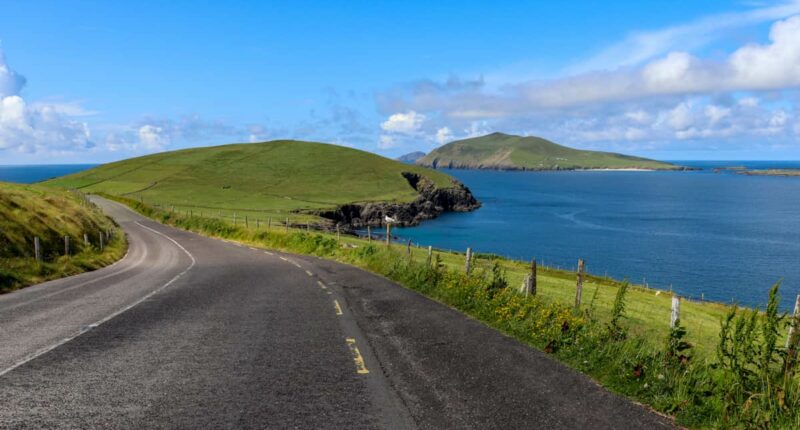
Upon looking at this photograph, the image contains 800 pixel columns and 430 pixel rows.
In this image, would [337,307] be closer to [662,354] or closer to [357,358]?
[357,358]

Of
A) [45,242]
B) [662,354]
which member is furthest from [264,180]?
[662,354]

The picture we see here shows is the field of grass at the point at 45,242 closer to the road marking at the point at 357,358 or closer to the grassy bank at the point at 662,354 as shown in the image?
the road marking at the point at 357,358

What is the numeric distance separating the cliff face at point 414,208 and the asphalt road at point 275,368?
320ft

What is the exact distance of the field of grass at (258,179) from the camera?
114 meters

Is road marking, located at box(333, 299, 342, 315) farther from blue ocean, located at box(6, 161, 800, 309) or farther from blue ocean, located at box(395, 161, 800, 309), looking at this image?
blue ocean, located at box(6, 161, 800, 309)

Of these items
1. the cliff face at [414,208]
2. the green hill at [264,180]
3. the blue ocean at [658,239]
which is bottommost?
the blue ocean at [658,239]

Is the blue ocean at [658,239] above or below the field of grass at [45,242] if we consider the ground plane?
below

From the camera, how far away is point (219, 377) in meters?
9.57

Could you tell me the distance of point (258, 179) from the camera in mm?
148625

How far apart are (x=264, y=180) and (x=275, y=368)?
5642 inches

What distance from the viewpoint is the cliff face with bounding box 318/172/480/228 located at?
399 feet

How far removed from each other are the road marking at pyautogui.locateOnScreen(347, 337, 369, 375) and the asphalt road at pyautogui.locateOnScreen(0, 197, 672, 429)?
0.13ft


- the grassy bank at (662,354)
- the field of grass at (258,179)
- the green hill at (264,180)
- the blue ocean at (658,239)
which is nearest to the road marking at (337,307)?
the grassy bank at (662,354)

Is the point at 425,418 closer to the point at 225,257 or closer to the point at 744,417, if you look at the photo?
the point at 744,417
